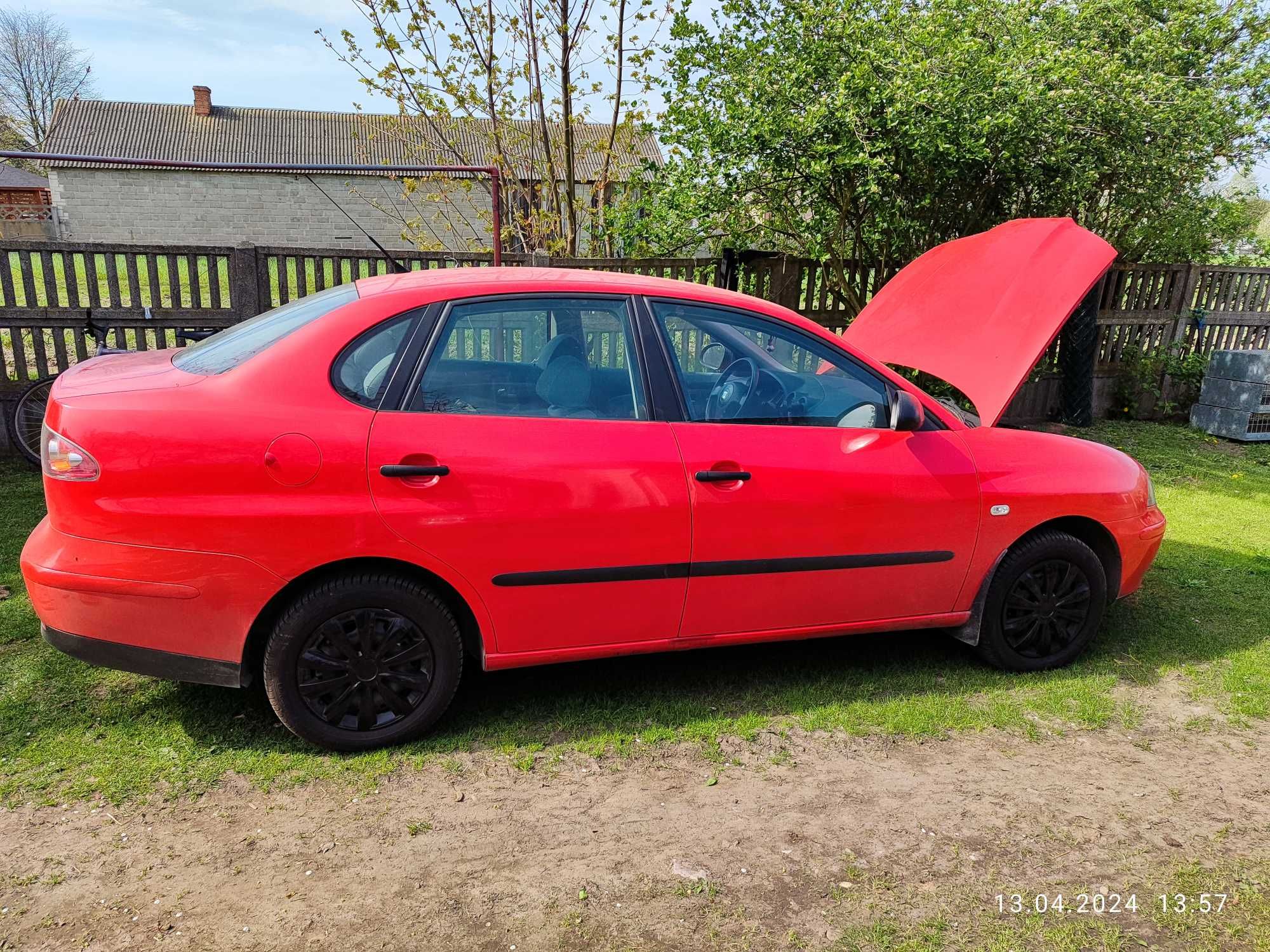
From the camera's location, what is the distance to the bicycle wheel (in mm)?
6441

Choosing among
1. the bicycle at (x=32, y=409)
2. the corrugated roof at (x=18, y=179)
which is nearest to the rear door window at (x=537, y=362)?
the bicycle at (x=32, y=409)

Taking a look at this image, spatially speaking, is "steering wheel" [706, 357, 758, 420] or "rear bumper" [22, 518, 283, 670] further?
"steering wheel" [706, 357, 758, 420]

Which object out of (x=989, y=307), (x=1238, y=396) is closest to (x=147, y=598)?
(x=989, y=307)

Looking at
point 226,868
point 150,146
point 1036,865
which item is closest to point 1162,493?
point 1036,865

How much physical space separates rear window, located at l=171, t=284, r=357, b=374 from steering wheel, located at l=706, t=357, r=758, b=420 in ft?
4.65

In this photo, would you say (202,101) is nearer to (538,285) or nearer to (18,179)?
(18,179)

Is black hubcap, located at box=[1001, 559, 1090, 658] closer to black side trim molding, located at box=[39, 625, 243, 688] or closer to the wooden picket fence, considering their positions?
black side trim molding, located at box=[39, 625, 243, 688]

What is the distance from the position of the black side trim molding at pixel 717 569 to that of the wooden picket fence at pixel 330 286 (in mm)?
4770

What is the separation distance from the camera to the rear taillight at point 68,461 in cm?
275

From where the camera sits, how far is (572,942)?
2344mm

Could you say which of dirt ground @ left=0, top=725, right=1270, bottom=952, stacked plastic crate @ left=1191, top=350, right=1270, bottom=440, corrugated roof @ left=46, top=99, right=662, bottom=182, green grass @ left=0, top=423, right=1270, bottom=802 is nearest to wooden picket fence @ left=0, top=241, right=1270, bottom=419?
stacked plastic crate @ left=1191, top=350, right=1270, bottom=440

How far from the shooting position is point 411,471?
9.58 ft

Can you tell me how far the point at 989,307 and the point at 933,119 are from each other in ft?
12.2

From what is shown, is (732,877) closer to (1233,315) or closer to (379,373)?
(379,373)
